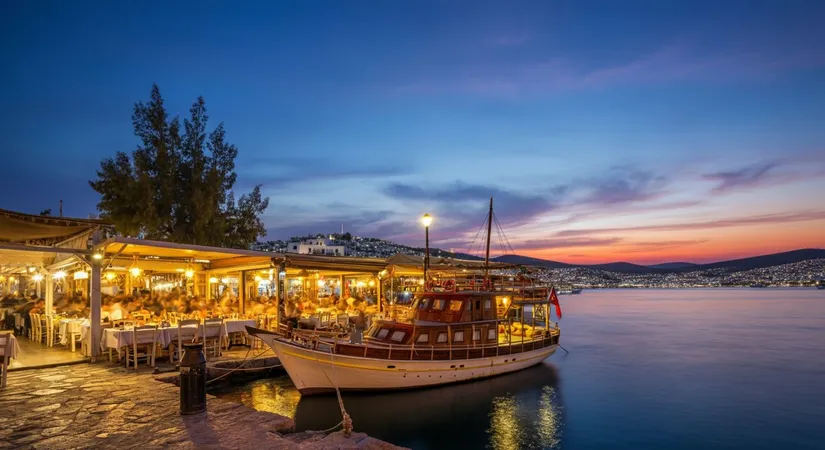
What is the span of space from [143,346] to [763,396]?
21.8 metres

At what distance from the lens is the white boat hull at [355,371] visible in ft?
45.9

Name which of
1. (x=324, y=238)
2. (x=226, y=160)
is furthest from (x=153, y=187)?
(x=324, y=238)

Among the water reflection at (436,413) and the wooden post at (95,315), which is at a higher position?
the wooden post at (95,315)

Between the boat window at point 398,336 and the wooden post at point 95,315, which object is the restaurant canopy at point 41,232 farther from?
the boat window at point 398,336

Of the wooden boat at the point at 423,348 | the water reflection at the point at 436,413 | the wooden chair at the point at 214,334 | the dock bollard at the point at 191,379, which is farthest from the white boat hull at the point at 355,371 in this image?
the dock bollard at the point at 191,379

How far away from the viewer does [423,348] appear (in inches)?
616

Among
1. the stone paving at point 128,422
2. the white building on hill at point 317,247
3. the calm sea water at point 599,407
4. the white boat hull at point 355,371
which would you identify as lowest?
the calm sea water at point 599,407

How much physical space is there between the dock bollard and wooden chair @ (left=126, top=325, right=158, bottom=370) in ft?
16.9

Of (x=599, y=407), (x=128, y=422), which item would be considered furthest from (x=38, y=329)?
(x=599, y=407)

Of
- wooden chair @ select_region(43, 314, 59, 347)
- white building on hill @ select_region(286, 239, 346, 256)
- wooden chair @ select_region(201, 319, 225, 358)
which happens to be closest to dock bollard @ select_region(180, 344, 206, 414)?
wooden chair @ select_region(201, 319, 225, 358)

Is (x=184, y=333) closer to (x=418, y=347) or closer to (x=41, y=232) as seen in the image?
(x=41, y=232)

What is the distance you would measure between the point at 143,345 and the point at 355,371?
18.6 feet

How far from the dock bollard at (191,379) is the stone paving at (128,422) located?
19 centimetres

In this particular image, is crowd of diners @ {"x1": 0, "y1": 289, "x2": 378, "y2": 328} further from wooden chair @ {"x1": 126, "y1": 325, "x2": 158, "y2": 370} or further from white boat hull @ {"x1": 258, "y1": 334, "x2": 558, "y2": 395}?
white boat hull @ {"x1": 258, "y1": 334, "x2": 558, "y2": 395}
